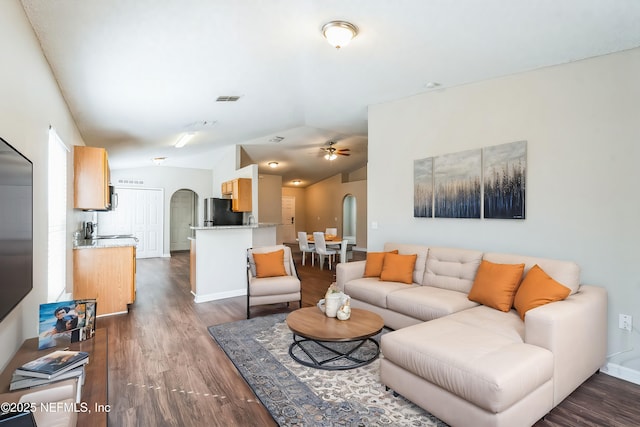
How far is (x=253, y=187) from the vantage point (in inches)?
293

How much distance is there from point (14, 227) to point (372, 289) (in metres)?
3.09

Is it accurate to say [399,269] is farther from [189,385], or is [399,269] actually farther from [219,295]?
[219,295]

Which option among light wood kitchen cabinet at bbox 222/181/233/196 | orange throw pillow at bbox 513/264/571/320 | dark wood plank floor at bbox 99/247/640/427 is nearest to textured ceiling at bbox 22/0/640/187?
orange throw pillow at bbox 513/264/571/320

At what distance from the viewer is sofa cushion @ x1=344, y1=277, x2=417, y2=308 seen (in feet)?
12.0

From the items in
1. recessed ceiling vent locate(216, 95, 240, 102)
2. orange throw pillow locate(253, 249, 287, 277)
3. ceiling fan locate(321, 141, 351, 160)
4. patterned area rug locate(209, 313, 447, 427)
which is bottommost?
patterned area rug locate(209, 313, 447, 427)

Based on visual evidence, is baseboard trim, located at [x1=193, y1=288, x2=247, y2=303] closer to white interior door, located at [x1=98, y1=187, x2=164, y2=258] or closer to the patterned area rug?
the patterned area rug

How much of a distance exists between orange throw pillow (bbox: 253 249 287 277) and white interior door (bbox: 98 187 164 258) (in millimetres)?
6584

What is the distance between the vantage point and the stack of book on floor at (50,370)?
156 cm

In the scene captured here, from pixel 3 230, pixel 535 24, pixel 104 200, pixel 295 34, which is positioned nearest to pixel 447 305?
pixel 535 24

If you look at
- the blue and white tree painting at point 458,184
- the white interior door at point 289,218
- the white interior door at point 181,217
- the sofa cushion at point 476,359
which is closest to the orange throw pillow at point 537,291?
the sofa cushion at point 476,359

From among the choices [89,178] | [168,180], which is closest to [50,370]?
[89,178]

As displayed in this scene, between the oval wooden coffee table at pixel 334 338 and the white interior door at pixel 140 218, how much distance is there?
26.0ft

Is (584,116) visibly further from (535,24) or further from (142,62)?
(142,62)

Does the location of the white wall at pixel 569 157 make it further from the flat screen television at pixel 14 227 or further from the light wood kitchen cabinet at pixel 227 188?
the light wood kitchen cabinet at pixel 227 188
